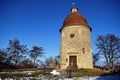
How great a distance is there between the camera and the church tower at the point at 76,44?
2558 cm

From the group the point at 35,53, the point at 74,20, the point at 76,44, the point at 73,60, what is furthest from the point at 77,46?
the point at 35,53

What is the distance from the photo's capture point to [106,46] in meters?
36.4

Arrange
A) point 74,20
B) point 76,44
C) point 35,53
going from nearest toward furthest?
point 76,44, point 74,20, point 35,53

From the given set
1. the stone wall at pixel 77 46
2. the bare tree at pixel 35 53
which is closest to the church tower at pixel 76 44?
the stone wall at pixel 77 46

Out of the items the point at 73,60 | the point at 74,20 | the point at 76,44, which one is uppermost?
the point at 74,20

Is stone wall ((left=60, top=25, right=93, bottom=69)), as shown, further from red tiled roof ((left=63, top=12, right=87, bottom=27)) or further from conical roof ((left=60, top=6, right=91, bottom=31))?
red tiled roof ((left=63, top=12, right=87, bottom=27))

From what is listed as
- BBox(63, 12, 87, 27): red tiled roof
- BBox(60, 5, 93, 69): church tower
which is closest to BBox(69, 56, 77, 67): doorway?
BBox(60, 5, 93, 69): church tower

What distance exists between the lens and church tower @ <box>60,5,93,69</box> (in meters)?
25.6

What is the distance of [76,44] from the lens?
85.0 ft

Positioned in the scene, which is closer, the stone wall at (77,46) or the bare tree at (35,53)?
the stone wall at (77,46)

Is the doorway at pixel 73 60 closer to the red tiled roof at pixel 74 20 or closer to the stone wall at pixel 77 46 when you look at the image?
the stone wall at pixel 77 46

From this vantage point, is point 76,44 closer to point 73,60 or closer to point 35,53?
point 73,60

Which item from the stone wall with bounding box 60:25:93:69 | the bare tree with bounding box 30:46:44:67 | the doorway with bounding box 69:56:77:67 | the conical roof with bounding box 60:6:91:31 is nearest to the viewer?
the stone wall with bounding box 60:25:93:69

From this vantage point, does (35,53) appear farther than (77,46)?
Yes
